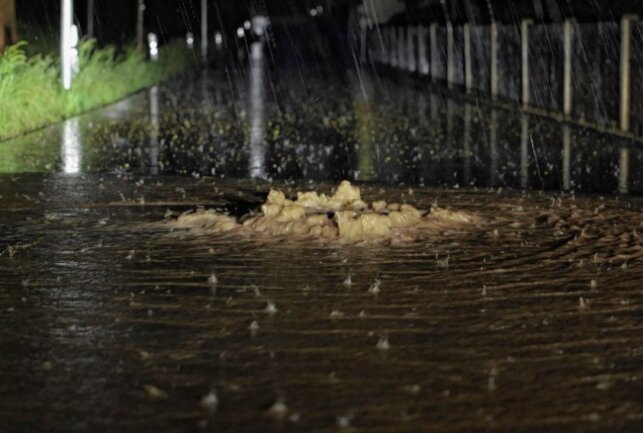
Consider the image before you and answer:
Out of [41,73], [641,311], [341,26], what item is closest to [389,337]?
[641,311]

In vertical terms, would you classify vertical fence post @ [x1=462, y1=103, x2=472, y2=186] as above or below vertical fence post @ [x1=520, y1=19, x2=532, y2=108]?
below

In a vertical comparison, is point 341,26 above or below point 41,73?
above

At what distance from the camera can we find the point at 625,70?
798 inches

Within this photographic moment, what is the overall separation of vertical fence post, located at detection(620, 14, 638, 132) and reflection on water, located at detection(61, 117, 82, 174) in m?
8.08

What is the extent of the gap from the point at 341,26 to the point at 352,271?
285ft

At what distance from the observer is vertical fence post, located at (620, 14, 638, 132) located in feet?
66.1

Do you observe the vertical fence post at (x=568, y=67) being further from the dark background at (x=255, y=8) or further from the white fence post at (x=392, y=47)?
the white fence post at (x=392, y=47)

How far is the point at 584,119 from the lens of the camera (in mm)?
22484

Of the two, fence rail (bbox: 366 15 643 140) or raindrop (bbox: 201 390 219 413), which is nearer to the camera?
raindrop (bbox: 201 390 219 413)

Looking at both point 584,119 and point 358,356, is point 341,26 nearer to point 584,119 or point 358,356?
point 584,119

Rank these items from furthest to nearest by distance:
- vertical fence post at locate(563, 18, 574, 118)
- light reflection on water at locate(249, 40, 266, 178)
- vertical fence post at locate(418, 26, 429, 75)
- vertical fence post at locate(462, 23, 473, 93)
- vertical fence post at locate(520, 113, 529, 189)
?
1. vertical fence post at locate(418, 26, 429, 75)
2. vertical fence post at locate(462, 23, 473, 93)
3. vertical fence post at locate(563, 18, 574, 118)
4. light reflection on water at locate(249, 40, 266, 178)
5. vertical fence post at locate(520, 113, 529, 189)

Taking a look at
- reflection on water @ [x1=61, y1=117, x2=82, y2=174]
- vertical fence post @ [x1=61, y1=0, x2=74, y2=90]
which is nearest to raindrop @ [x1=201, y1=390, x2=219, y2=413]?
reflection on water @ [x1=61, y1=117, x2=82, y2=174]

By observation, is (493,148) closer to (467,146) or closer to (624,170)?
(467,146)

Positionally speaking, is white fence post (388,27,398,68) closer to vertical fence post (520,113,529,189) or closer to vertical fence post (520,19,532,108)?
vertical fence post (520,19,532,108)
